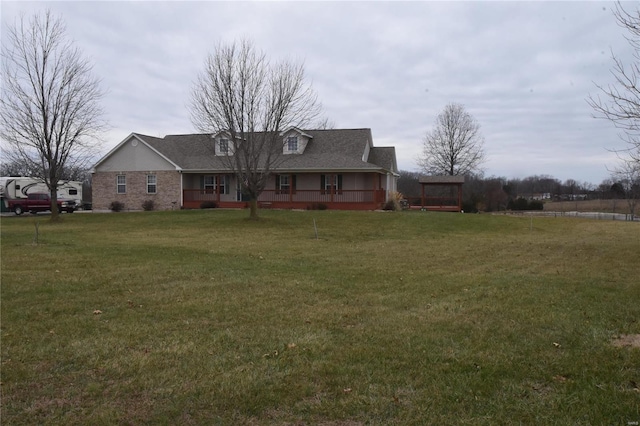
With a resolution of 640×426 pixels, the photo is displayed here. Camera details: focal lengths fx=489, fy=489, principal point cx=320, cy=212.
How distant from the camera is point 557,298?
7.68 metres

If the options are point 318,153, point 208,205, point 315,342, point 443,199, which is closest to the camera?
point 315,342

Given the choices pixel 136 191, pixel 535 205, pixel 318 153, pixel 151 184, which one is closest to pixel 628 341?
pixel 318 153

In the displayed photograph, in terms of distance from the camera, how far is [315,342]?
5363 millimetres

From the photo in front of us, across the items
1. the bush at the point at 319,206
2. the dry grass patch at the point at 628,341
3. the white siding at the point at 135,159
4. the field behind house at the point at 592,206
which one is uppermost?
the white siding at the point at 135,159

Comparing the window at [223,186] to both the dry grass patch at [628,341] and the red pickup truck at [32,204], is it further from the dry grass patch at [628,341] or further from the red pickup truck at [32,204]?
the dry grass patch at [628,341]

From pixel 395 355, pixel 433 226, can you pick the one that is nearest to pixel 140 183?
pixel 433 226

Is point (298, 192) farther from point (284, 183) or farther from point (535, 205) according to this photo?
point (535, 205)

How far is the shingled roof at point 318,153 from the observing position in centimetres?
3166

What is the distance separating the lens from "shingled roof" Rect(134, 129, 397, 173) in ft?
104

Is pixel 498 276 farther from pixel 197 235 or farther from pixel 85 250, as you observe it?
pixel 197 235

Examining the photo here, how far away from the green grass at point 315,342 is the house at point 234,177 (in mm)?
20054

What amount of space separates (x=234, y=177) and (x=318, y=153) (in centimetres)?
635

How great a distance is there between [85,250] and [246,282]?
22.7 feet

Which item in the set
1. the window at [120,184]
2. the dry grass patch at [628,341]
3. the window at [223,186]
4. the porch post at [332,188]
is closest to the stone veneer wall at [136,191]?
the window at [120,184]
